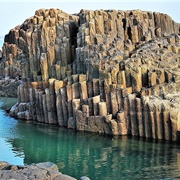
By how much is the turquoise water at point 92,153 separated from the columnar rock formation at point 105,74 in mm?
1376

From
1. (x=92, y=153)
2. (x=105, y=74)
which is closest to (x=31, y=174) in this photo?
(x=92, y=153)

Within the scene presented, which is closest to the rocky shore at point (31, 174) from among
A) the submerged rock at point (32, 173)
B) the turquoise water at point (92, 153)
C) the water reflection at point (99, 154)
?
the submerged rock at point (32, 173)

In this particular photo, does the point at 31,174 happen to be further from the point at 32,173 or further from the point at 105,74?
the point at 105,74

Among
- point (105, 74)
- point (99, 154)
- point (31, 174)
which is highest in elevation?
point (105, 74)

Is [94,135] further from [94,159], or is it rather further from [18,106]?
[18,106]

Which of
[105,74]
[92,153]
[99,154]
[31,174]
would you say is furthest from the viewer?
[105,74]

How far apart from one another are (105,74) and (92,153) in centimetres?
791

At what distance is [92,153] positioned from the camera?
28.6m

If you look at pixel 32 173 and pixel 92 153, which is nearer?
pixel 32 173

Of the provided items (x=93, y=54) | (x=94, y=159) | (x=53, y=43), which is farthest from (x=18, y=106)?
(x=94, y=159)

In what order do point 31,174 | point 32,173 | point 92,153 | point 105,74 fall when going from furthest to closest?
point 105,74, point 92,153, point 32,173, point 31,174

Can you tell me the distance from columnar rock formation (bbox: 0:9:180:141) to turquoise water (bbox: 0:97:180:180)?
1376mm

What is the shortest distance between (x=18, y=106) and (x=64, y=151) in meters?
13.7

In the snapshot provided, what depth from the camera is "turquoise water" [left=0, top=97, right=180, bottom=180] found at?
24469 millimetres
